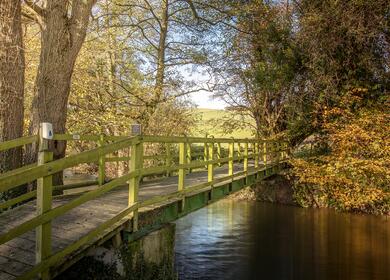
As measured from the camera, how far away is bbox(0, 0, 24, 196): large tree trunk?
8328mm

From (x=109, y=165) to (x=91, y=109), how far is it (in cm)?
468

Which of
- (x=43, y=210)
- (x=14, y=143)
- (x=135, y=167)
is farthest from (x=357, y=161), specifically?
(x=43, y=210)

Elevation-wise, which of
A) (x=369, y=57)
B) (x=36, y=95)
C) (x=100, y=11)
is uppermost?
(x=100, y=11)

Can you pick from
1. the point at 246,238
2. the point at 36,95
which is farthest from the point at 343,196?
the point at 36,95

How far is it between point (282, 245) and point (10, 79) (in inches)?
379

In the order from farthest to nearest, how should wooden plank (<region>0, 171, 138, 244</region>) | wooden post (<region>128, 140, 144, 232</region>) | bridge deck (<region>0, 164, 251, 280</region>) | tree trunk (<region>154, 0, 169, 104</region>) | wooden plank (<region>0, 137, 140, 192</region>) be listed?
tree trunk (<region>154, 0, 169, 104</region>), wooden post (<region>128, 140, 144, 232</region>), bridge deck (<region>0, 164, 251, 280</region>), wooden plank (<region>0, 171, 138, 244</region>), wooden plank (<region>0, 137, 140, 192</region>)

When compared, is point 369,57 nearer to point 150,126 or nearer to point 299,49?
point 299,49

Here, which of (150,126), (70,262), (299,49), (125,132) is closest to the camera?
(70,262)

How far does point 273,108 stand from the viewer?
70.7ft

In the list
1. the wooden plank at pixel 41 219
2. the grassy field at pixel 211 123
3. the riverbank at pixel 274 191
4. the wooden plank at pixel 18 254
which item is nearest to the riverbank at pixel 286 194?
the riverbank at pixel 274 191

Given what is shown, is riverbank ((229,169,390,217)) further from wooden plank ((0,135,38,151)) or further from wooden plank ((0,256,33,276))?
wooden plank ((0,256,33,276))

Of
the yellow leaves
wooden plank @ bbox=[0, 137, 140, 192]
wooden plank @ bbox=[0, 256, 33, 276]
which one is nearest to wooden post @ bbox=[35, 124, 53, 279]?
wooden plank @ bbox=[0, 137, 140, 192]

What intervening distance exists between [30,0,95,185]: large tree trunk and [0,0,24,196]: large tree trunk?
1.64 feet

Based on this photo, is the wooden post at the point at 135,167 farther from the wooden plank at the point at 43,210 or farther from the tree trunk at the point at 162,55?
the tree trunk at the point at 162,55
